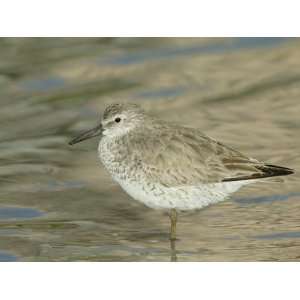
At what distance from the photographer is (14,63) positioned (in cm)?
1655

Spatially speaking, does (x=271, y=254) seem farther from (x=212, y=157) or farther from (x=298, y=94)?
(x=298, y=94)

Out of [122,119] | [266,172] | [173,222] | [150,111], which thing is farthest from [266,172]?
[150,111]

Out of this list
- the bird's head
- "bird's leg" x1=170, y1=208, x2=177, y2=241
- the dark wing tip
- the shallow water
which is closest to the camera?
the dark wing tip

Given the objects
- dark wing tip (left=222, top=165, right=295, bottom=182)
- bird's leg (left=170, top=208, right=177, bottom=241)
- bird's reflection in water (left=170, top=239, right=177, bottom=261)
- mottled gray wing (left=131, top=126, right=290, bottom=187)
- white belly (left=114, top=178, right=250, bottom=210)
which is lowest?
Answer: bird's reflection in water (left=170, top=239, right=177, bottom=261)

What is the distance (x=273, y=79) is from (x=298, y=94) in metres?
0.81

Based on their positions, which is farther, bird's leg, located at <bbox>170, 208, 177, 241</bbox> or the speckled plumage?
bird's leg, located at <bbox>170, 208, 177, 241</bbox>

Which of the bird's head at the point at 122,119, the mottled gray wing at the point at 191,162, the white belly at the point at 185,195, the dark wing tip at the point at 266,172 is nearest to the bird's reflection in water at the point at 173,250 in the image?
the white belly at the point at 185,195

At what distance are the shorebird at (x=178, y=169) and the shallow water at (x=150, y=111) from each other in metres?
0.43

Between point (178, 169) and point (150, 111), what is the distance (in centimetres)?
439

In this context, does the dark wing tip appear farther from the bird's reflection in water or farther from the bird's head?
the bird's head

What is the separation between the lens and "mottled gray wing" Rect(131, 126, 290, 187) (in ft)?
34.4

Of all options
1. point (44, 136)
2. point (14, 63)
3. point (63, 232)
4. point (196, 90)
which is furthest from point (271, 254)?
point (14, 63)

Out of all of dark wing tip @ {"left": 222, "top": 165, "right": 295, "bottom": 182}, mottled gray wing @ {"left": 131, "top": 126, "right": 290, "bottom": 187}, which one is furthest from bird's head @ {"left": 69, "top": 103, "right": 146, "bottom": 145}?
dark wing tip @ {"left": 222, "top": 165, "right": 295, "bottom": 182}

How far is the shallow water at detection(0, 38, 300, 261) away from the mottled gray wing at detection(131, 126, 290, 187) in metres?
0.52
